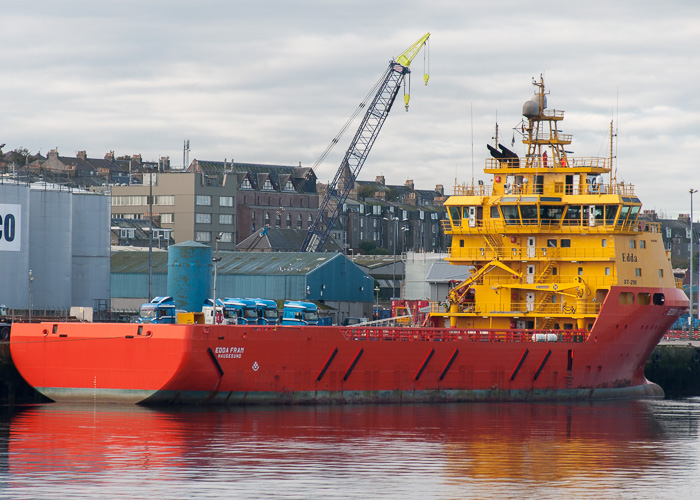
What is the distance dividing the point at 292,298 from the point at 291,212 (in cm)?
8042

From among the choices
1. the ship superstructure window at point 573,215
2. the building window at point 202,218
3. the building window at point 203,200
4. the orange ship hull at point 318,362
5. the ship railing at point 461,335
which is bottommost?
the orange ship hull at point 318,362

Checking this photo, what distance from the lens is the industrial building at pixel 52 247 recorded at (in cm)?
6231

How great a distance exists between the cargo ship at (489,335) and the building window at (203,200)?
266 feet

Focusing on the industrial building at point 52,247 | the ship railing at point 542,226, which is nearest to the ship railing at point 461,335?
the ship railing at point 542,226

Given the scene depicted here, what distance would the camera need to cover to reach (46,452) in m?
31.6

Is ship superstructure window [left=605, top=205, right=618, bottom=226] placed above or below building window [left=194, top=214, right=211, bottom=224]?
below

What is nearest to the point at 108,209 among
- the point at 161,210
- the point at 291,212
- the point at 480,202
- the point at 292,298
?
the point at 292,298

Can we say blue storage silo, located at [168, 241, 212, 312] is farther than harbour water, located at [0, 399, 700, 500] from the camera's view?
Yes

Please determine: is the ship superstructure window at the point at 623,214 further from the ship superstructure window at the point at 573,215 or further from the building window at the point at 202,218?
the building window at the point at 202,218

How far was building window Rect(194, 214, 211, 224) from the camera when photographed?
5261 inches

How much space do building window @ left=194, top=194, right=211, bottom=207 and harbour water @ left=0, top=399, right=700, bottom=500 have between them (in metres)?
89.6

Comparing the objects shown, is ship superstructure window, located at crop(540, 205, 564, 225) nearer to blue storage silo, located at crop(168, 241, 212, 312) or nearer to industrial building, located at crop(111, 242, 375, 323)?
blue storage silo, located at crop(168, 241, 212, 312)

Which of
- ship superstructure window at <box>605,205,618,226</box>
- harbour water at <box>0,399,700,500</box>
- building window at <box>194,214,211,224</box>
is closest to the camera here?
harbour water at <box>0,399,700,500</box>

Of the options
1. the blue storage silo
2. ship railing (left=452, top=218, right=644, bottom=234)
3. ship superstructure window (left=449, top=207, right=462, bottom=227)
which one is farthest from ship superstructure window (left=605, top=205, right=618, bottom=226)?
the blue storage silo
